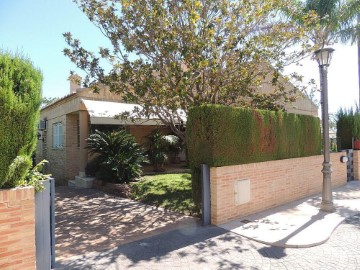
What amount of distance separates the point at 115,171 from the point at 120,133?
2388 mm

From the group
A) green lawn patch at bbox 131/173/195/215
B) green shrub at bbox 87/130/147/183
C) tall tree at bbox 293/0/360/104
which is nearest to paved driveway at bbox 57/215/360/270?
green lawn patch at bbox 131/173/195/215

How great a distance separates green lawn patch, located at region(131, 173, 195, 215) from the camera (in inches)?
428

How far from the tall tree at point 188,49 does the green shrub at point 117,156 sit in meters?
3.99

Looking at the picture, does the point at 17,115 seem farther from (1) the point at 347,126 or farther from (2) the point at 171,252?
(1) the point at 347,126

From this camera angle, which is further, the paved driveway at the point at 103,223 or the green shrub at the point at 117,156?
the green shrub at the point at 117,156

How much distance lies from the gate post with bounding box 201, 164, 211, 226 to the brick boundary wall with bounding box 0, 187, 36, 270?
4.87 meters

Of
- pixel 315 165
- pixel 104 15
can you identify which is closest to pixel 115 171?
pixel 104 15

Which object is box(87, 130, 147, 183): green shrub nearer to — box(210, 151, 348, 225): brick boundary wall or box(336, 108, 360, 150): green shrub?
box(210, 151, 348, 225): brick boundary wall

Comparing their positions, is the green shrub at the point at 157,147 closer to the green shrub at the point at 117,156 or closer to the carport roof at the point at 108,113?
the carport roof at the point at 108,113

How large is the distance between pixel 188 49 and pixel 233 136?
373 cm

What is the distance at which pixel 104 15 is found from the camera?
11367 mm

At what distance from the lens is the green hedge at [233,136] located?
863 centimetres

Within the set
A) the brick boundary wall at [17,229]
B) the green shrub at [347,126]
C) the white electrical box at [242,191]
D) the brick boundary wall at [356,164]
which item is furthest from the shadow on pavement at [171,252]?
the green shrub at [347,126]

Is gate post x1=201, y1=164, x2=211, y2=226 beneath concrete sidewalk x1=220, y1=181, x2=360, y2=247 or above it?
above
